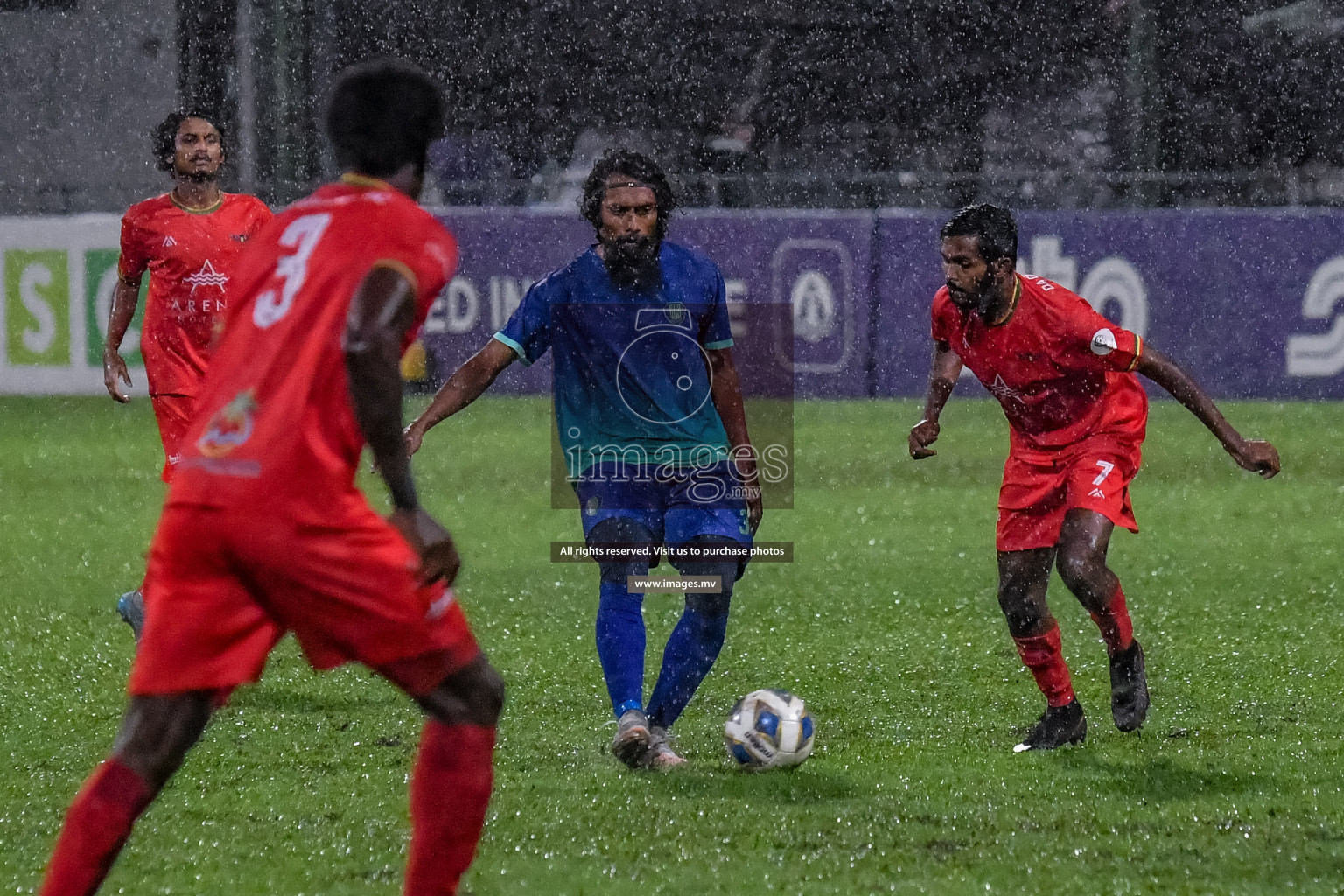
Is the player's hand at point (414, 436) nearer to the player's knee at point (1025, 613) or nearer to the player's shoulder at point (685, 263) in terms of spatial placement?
the player's shoulder at point (685, 263)

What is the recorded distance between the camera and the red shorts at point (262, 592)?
129 inches

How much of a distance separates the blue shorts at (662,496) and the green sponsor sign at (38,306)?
43.0 ft

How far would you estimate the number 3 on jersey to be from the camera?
131 inches

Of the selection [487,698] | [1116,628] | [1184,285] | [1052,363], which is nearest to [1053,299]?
[1052,363]

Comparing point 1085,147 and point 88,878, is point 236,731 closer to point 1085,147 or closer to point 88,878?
point 88,878

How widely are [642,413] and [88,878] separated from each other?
2628 mm

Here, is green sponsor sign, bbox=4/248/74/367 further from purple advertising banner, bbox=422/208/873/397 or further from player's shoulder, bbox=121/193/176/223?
player's shoulder, bbox=121/193/176/223

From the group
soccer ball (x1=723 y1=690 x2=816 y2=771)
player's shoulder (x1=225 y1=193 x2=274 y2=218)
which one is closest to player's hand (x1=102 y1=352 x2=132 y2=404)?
player's shoulder (x1=225 y1=193 x2=274 y2=218)

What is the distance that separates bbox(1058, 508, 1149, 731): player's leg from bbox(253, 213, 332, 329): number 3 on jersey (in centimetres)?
316

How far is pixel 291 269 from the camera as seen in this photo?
3350mm

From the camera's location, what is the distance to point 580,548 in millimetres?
10430

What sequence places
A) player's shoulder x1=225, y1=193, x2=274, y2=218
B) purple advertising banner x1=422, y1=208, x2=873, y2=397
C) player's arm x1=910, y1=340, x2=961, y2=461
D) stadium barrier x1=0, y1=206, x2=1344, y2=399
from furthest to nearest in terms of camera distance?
purple advertising banner x1=422, y1=208, x2=873, y2=397 < stadium barrier x1=0, y1=206, x2=1344, y2=399 < player's shoulder x1=225, y1=193, x2=274, y2=218 < player's arm x1=910, y1=340, x2=961, y2=461

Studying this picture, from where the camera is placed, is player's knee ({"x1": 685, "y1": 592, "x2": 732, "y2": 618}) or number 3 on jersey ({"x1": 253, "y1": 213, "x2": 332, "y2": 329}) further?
player's knee ({"x1": 685, "y1": 592, "x2": 732, "y2": 618})

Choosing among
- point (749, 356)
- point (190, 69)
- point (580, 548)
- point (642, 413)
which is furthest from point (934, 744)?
point (190, 69)
